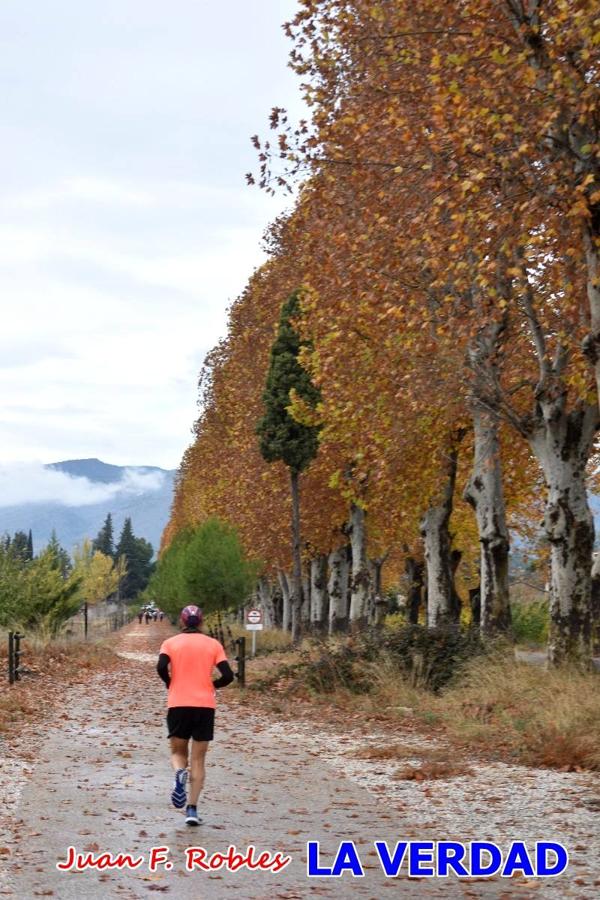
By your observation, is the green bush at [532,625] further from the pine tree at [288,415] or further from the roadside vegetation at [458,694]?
the roadside vegetation at [458,694]

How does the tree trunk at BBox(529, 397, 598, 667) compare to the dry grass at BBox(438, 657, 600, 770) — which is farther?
the tree trunk at BBox(529, 397, 598, 667)

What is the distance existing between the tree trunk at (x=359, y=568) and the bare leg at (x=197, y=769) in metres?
25.3

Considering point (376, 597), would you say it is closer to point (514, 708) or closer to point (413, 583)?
point (413, 583)

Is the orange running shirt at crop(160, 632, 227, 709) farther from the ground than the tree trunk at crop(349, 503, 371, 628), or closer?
closer

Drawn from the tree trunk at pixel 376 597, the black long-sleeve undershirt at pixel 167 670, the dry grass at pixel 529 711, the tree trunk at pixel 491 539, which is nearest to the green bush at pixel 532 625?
the tree trunk at pixel 376 597

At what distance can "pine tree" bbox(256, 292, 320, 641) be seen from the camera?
36.0 m

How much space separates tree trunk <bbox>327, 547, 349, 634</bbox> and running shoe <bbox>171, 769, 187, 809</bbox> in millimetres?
31716

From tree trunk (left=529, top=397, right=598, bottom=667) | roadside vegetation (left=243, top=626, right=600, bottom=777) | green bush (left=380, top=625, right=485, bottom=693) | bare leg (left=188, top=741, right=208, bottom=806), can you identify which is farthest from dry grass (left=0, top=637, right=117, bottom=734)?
tree trunk (left=529, top=397, right=598, bottom=667)

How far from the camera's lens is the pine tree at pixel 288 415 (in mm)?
36000

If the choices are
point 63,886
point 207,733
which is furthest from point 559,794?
point 63,886

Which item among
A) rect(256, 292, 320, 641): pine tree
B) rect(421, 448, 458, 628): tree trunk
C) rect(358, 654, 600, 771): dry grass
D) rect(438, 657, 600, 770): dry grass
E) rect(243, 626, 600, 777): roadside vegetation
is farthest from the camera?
rect(256, 292, 320, 641): pine tree

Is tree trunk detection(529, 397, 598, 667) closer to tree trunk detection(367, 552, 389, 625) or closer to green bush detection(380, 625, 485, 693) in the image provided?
green bush detection(380, 625, 485, 693)

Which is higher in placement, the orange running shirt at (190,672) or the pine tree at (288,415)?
the pine tree at (288,415)

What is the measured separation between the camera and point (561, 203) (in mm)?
15406
